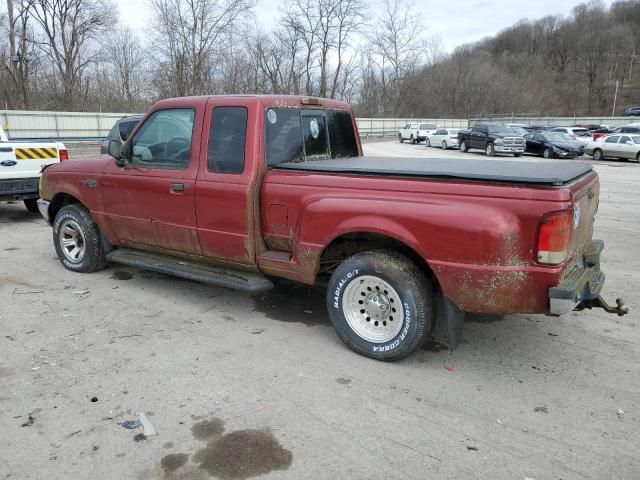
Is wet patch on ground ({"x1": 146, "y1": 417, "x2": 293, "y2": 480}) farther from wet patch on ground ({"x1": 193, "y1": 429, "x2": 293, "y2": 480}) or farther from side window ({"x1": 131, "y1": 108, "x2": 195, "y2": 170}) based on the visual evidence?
side window ({"x1": 131, "y1": 108, "x2": 195, "y2": 170})

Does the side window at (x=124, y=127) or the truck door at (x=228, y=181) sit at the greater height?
the side window at (x=124, y=127)

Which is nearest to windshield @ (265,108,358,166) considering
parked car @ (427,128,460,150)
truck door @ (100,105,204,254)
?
truck door @ (100,105,204,254)

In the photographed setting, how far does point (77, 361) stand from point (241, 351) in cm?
121

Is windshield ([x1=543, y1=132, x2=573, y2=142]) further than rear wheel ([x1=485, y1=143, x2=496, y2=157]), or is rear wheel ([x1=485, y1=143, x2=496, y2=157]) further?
rear wheel ([x1=485, y1=143, x2=496, y2=157])

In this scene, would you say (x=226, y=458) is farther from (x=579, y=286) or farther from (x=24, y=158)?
(x=24, y=158)

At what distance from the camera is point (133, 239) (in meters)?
5.51

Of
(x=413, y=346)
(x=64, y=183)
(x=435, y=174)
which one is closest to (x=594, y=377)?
(x=413, y=346)

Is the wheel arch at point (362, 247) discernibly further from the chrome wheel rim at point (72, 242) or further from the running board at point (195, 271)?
the chrome wheel rim at point (72, 242)

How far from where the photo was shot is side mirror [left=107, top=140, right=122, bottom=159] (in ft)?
17.2

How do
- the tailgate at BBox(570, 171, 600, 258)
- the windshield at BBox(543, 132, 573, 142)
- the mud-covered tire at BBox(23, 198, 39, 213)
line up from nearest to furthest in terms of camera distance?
the tailgate at BBox(570, 171, 600, 258) → the mud-covered tire at BBox(23, 198, 39, 213) → the windshield at BBox(543, 132, 573, 142)

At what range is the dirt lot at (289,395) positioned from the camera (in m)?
2.82

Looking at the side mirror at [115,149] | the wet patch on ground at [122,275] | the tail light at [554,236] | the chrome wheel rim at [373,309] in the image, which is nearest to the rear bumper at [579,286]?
the tail light at [554,236]

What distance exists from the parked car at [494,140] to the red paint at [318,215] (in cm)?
2452

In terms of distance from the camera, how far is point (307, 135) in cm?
491
